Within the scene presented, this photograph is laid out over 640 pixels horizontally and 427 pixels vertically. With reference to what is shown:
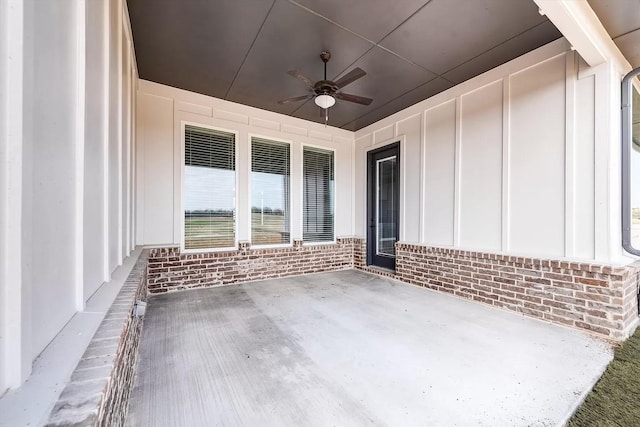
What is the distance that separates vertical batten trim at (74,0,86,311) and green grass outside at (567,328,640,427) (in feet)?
9.33

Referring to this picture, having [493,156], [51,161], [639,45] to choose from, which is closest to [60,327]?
[51,161]

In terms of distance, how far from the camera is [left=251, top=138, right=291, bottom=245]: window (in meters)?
5.17

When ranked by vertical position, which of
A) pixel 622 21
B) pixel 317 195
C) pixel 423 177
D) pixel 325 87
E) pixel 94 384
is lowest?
pixel 94 384

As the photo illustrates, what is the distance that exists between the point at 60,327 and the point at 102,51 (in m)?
1.67

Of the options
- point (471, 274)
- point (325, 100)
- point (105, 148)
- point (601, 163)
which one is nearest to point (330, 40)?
point (325, 100)

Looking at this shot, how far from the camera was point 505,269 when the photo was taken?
141 inches

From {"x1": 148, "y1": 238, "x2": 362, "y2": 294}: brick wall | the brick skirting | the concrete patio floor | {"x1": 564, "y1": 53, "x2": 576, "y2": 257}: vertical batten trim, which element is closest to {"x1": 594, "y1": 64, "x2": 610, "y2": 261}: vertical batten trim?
{"x1": 564, "y1": 53, "x2": 576, "y2": 257}: vertical batten trim

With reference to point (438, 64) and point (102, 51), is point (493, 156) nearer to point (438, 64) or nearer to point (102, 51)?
point (438, 64)

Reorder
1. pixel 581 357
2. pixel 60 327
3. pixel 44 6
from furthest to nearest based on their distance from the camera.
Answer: pixel 581 357, pixel 60 327, pixel 44 6

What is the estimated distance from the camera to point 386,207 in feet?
18.9

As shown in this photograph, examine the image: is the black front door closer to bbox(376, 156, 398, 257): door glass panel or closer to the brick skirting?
bbox(376, 156, 398, 257): door glass panel

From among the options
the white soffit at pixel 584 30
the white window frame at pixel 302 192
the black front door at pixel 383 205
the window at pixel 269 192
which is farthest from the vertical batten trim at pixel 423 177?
the window at pixel 269 192

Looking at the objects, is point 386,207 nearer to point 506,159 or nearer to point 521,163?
point 506,159

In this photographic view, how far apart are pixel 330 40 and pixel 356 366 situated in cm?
352
